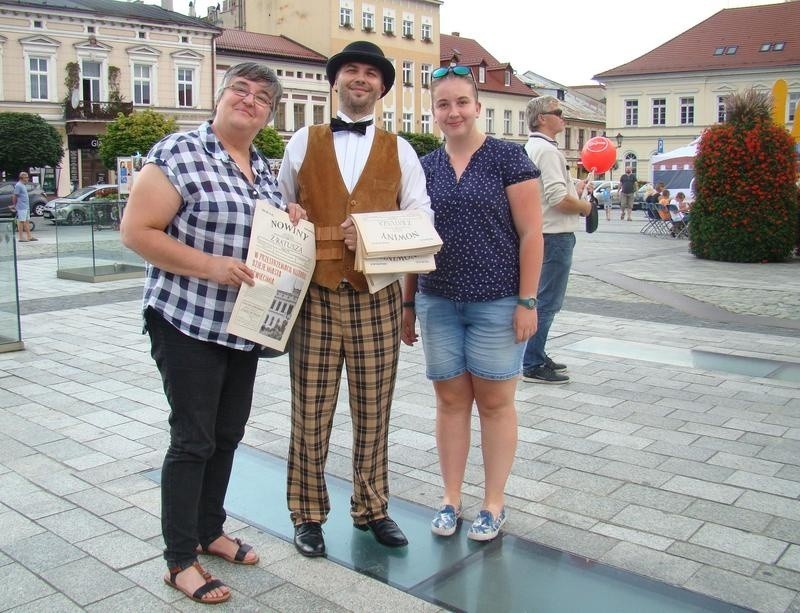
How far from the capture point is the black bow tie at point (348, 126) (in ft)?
10.6

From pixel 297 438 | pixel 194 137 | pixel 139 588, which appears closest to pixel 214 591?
pixel 139 588

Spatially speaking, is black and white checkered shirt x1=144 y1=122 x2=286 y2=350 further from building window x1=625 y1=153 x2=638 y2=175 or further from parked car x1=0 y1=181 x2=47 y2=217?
building window x1=625 y1=153 x2=638 y2=175

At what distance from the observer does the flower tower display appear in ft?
46.3

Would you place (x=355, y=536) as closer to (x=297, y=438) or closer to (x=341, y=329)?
(x=297, y=438)

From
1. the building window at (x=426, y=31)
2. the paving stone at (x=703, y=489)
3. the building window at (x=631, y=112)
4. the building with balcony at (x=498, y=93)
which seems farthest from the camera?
the building with balcony at (x=498, y=93)

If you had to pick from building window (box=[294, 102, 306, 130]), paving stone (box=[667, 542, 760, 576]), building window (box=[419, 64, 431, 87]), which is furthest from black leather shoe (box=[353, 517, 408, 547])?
building window (box=[419, 64, 431, 87])

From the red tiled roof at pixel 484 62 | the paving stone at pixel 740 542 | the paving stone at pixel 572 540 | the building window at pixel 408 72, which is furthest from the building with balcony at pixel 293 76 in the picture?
the paving stone at pixel 740 542

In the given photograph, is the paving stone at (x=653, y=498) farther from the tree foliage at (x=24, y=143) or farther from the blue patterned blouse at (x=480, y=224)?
the tree foliage at (x=24, y=143)

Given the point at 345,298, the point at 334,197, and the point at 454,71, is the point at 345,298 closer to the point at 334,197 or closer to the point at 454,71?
the point at 334,197

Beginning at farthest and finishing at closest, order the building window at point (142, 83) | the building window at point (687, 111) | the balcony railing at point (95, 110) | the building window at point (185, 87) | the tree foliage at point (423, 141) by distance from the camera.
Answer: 1. the building window at point (687, 111)
2. the tree foliage at point (423, 141)
3. the building window at point (185, 87)
4. the building window at point (142, 83)
5. the balcony railing at point (95, 110)

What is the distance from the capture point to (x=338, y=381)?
3.39 meters

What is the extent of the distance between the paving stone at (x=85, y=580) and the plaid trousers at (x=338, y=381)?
73 cm

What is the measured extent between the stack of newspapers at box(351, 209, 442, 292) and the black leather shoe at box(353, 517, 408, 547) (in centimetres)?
103

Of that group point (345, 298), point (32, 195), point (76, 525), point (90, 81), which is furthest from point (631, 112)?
point (76, 525)
